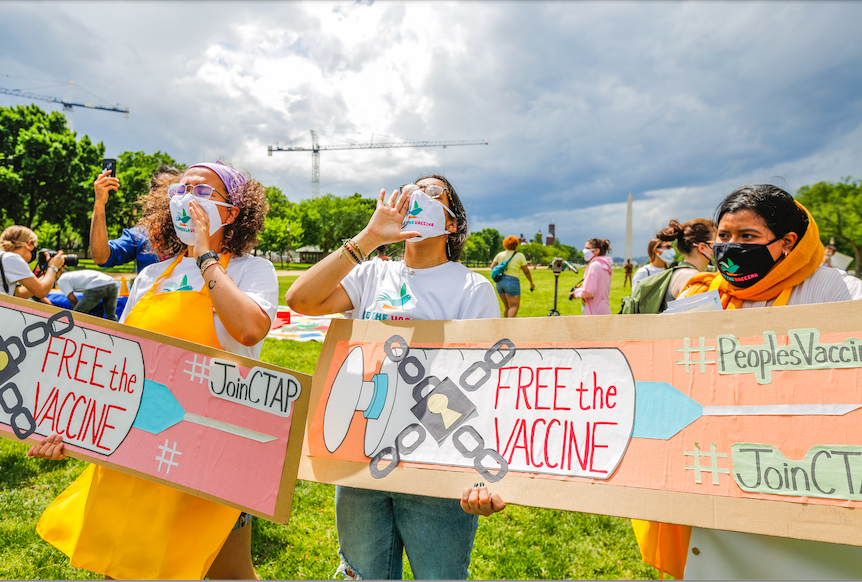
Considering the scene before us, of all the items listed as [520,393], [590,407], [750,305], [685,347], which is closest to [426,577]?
[520,393]

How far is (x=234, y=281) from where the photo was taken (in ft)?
6.12

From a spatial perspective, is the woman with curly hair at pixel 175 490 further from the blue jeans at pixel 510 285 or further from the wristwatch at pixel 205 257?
the blue jeans at pixel 510 285

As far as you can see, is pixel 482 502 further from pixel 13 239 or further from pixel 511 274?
pixel 511 274

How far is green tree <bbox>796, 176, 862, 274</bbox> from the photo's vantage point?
3591cm

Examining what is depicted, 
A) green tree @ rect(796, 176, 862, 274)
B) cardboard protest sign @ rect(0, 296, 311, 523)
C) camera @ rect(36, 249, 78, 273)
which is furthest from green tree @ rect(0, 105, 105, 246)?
green tree @ rect(796, 176, 862, 274)

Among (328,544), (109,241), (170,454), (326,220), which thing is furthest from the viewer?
(326,220)

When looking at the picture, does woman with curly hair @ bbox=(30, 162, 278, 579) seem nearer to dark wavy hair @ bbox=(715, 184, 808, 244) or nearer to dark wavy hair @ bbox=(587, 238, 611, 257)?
dark wavy hair @ bbox=(715, 184, 808, 244)

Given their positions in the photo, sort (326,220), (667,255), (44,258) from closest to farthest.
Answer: (667,255), (44,258), (326,220)

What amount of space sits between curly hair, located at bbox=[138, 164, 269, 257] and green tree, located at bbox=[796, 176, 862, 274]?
45923 millimetres

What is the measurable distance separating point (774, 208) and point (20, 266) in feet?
20.3

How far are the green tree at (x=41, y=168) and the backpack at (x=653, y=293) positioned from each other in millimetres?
36645

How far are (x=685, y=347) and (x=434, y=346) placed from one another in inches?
37.8

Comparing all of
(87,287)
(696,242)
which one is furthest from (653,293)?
(87,287)

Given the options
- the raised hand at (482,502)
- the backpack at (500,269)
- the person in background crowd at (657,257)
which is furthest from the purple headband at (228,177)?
the backpack at (500,269)
